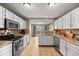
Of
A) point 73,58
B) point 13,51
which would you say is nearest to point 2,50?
point 13,51

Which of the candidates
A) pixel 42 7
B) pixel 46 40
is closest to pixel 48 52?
pixel 46 40

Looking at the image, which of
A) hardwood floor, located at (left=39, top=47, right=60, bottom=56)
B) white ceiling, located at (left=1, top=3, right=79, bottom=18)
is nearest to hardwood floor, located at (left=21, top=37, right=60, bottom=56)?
hardwood floor, located at (left=39, top=47, right=60, bottom=56)

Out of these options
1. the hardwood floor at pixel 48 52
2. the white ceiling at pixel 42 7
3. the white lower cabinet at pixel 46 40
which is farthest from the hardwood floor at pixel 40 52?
the white ceiling at pixel 42 7

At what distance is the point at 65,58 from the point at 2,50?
200cm

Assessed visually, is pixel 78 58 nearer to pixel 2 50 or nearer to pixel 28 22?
pixel 2 50

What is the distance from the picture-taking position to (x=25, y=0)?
2.75 ft

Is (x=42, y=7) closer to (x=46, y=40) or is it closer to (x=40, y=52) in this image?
(x=40, y=52)

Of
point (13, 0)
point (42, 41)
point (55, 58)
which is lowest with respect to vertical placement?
point (42, 41)

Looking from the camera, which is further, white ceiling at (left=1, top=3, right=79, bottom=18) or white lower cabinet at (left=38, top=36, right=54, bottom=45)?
white lower cabinet at (left=38, top=36, right=54, bottom=45)

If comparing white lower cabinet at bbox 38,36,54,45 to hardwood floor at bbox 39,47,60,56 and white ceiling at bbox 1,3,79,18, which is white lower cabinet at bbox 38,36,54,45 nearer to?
hardwood floor at bbox 39,47,60,56

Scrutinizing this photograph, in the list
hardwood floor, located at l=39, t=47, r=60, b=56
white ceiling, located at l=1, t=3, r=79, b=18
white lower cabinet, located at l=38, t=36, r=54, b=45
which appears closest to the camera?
white ceiling, located at l=1, t=3, r=79, b=18

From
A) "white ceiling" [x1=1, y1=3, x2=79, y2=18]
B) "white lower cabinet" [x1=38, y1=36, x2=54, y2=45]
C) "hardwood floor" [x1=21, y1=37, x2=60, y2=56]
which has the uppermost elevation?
"white ceiling" [x1=1, y1=3, x2=79, y2=18]

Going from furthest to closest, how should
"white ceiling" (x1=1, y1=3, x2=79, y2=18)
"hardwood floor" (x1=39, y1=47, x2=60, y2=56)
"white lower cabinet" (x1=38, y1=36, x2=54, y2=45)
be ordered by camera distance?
"white lower cabinet" (x1=38, y1=36, x2=54, y2=45) < "hardwood floor" (x1=39, y1=47, x2=60, y2=56) < "white ceiling" (x1=1, y1=3, x2=79, y2=18)

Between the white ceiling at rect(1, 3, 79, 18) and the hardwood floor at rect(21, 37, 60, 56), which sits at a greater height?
the white ceiling at rect(1, 3, 79, 18)
